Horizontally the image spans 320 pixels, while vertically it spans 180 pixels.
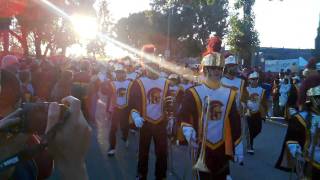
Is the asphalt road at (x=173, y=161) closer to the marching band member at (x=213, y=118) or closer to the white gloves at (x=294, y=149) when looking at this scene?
the marching band member at (x=213, y=118)

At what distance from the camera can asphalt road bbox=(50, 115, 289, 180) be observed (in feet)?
27.6

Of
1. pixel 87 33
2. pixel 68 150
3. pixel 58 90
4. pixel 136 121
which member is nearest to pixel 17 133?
pixel 68 150

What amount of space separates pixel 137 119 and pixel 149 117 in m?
0.42

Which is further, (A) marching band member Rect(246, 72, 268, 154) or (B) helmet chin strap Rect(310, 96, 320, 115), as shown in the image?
(A) marching band member Rect(246, 72, 268, 154)

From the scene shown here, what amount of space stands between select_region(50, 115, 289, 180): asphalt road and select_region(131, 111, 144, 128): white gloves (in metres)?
0.88

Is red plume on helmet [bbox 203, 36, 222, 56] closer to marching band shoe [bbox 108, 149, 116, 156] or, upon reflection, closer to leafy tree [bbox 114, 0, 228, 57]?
marching band shoe [bbox 108, 149, 116, 156]

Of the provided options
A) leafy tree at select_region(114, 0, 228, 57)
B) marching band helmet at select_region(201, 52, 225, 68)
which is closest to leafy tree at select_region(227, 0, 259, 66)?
marching band helmet at select_region(201, 52, 225, 68)

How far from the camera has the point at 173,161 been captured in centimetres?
978

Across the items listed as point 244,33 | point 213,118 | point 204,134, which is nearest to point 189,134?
point 204,134

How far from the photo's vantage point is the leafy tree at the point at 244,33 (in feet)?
76.3

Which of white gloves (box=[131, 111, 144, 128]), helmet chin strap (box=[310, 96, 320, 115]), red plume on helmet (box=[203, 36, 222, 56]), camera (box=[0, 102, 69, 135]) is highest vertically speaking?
red plume on helmet (box=[203, 36, 222, 56])

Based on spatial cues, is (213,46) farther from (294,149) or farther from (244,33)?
(244,33)

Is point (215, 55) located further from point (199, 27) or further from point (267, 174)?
point (199, 27)

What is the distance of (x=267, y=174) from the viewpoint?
8.88 metres
